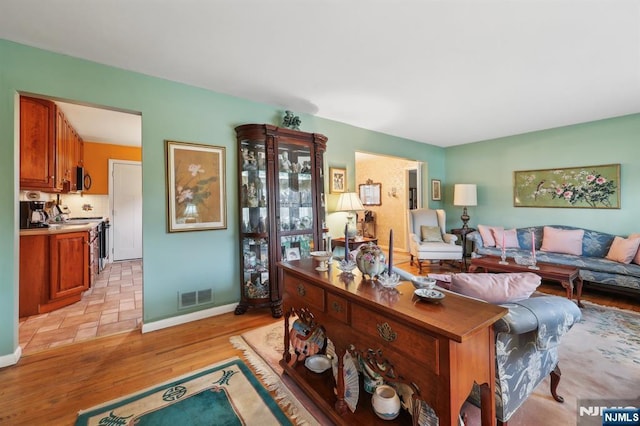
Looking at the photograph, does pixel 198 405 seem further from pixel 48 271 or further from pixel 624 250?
pixel 624 250

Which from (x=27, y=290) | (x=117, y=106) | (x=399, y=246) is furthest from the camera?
(x=399, y=246)

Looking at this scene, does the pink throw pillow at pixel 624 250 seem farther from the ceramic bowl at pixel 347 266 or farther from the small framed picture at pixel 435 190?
the ceramic bowl at pixel 347 266

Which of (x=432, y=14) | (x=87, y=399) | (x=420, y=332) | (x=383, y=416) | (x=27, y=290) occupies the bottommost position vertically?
(x=87, y=399)

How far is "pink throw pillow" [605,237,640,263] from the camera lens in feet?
10.9

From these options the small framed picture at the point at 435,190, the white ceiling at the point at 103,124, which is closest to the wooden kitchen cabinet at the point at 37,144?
the white ceiling at the point at 103,124

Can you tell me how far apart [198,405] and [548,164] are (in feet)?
19.5

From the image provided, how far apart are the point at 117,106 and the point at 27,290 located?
7.95ft

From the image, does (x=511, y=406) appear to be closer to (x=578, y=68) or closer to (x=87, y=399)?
(x=87, y=399)

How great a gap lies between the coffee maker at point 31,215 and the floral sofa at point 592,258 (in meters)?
6.23

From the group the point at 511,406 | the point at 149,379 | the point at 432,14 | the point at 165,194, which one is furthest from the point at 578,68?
the point at 149,379

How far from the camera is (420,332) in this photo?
1.01m

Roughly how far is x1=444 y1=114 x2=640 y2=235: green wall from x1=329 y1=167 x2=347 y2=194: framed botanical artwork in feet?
10.5

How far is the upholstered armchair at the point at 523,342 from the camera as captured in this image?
3.97ft

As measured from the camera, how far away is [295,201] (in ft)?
10.7
